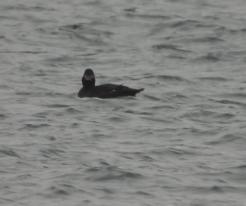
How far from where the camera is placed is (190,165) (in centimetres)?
1455

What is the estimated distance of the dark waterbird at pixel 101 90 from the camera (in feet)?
62.8

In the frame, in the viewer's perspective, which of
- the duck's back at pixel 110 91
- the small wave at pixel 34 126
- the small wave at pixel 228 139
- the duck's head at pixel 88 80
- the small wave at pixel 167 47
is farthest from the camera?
the small wave at pixel 167 47

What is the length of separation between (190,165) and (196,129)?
2.29m

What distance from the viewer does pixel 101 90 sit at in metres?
19.2

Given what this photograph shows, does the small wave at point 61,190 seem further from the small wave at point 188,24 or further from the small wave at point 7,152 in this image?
the small wave at point 188,24

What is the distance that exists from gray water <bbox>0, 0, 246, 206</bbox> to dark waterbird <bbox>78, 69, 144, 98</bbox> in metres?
0.14

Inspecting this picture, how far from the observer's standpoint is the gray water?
13.5 m

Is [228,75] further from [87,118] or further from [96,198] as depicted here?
[96,198]

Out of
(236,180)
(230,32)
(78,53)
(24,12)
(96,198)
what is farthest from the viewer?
(24,12)

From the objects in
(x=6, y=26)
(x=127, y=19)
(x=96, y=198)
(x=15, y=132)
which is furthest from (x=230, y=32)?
(x=96, y=198)

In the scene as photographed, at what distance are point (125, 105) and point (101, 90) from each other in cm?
60

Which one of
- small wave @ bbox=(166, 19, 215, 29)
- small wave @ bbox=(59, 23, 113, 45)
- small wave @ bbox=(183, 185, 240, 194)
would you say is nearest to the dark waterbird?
small wave @ bbox=(59, 23, 113, 45)

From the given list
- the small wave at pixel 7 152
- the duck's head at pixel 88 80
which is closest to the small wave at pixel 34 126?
the small wave at pixel 7 152

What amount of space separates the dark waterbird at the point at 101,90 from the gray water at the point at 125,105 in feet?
→ 0.45
